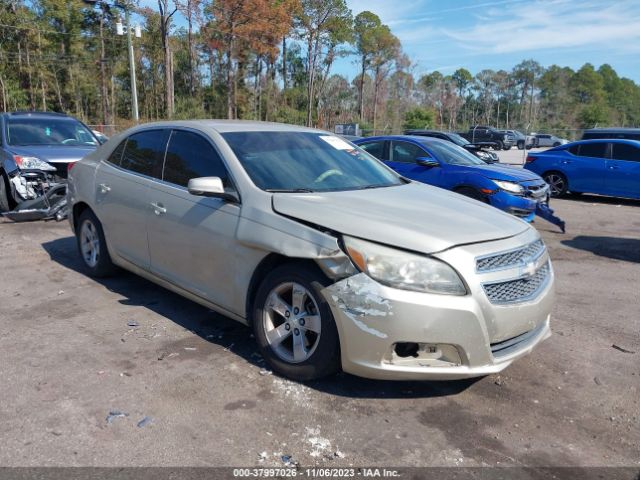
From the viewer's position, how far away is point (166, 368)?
3742 millimetres

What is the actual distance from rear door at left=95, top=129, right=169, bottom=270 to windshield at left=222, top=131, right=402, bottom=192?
0.93 metres

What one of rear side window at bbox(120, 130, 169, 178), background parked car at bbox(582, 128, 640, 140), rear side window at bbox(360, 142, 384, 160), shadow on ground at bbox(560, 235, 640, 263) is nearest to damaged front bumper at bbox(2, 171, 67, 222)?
rear side window at bbox(120, 130, 169, 178)

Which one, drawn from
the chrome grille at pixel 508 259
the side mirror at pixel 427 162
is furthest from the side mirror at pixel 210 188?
the side mirror at pixel 427 162

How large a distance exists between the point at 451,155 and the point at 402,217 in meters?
6.69

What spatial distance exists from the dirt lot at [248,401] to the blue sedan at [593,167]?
883cm

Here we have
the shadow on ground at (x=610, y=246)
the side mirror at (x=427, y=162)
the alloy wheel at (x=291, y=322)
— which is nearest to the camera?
the alloy wheel at (x=291, y=322)

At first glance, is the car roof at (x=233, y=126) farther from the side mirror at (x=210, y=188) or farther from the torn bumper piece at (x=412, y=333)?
the torn bumper piece at (x=412, y=333)

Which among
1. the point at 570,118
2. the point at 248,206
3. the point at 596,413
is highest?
the point at 570,118

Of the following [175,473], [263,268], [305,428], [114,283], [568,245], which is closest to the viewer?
[175,473]

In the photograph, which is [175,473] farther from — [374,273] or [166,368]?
[374,273]

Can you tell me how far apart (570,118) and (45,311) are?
8853 cm

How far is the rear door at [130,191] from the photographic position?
4.76 metres

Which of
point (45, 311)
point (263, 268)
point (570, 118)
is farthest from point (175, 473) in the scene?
point (570, 118)

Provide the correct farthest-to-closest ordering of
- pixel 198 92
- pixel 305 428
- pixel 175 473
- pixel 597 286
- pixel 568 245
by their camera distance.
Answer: pixel 198 92, pixel 568 245, pixel 597 286, pixel 305 428, pixel 175 473
